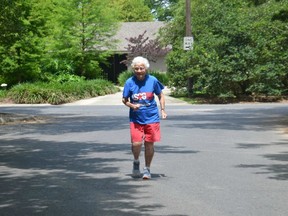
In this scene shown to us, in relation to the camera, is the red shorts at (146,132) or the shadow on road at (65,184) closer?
the shadow on road at (65,184)

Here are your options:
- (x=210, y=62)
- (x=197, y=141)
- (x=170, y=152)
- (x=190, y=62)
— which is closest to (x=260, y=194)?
(x=170, y=152)

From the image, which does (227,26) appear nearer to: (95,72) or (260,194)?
(95,72)

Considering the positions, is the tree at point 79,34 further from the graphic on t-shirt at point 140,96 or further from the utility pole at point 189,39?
the graphic on t-shirt at point 140,96

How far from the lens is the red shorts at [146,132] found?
9.31 metres

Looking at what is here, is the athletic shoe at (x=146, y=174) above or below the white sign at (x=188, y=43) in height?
below

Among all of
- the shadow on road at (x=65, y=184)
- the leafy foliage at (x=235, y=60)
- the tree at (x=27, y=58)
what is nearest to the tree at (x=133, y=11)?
the tree at (x=27, y=58)

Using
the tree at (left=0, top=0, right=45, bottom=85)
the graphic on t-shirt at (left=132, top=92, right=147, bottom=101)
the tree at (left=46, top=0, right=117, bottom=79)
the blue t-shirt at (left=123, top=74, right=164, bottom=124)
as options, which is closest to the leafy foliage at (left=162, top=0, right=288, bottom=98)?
the tree at (left=0, top=0, right=45, bottom=85)

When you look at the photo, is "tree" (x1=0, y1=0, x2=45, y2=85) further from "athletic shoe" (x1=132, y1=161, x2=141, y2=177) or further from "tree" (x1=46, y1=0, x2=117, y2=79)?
"athletic shoe" (x1=132, y1=161, x2=141, y2=177)

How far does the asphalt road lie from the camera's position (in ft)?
23.7

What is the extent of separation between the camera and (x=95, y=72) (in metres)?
44.8

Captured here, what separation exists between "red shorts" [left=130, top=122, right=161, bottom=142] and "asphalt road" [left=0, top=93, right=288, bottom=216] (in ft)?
1.86

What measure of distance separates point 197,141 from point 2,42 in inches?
402

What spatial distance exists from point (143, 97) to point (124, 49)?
46625 mm

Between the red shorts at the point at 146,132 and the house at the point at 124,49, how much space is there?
44.0m
